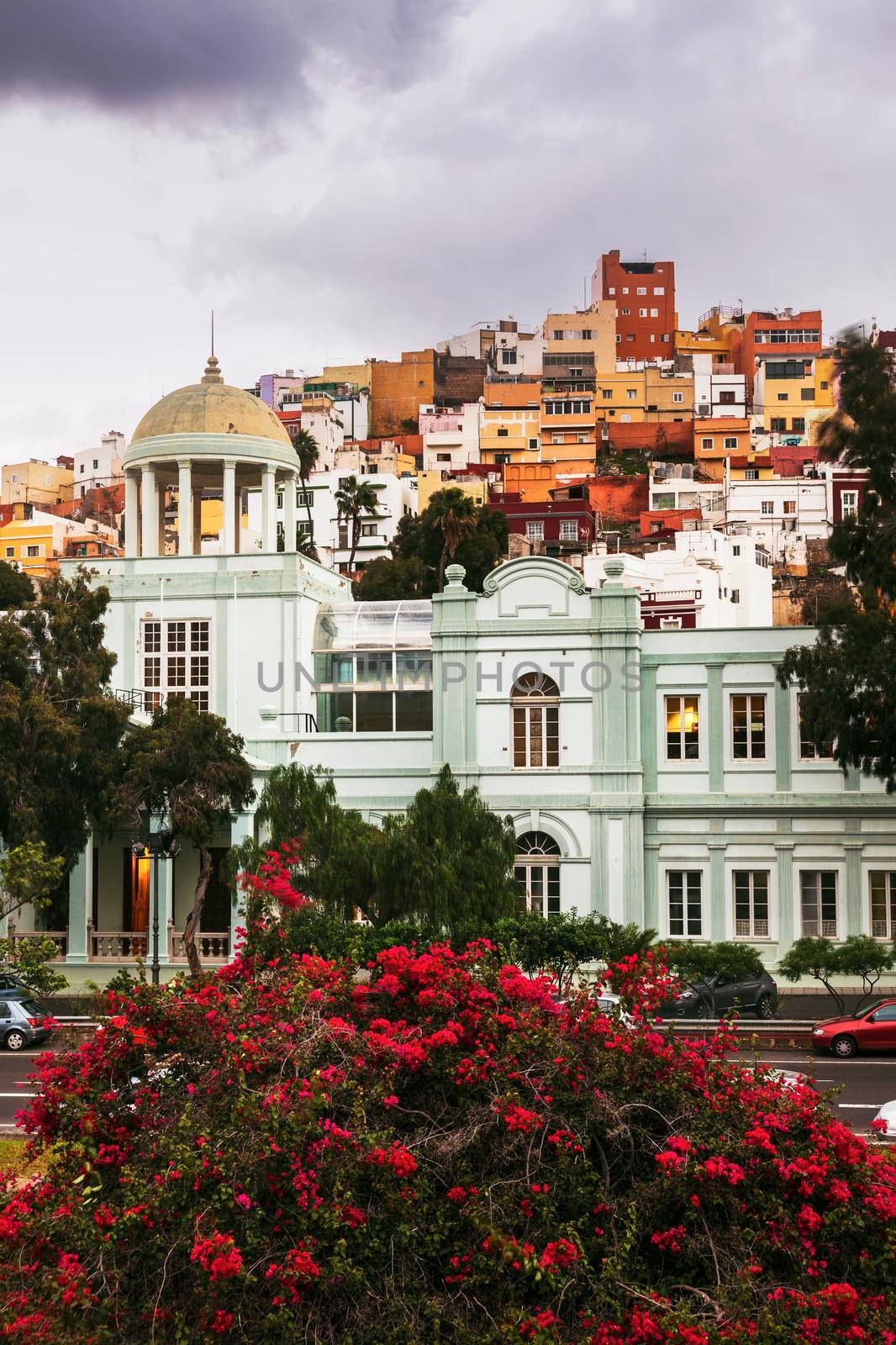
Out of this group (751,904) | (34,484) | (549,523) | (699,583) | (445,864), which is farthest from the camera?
(34,484)

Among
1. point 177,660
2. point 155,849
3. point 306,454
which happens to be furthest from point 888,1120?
point 306,454

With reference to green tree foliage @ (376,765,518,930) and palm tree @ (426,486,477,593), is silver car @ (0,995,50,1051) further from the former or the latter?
palm tree @ (426,486,477,593)

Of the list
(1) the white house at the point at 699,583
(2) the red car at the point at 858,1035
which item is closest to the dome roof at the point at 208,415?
(1) the white house at the point at 699,583

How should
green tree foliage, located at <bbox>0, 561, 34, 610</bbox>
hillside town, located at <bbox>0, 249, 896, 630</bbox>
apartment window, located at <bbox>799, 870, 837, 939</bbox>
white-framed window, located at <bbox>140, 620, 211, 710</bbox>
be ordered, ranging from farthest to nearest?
hillside town, located at <bbox>0, 249, 896, 630</bbox>, green tree foliage, located at <bbox>0, 561, 34, 610</bbox>, white-framed window, located at <bbox>140, 620, 211, 710</bbox>, apartment window, located at <bbox>799, 870, 837, 939</bbox>

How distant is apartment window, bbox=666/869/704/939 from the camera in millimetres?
37812

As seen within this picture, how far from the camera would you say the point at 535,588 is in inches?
1515

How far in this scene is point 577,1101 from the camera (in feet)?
45.1

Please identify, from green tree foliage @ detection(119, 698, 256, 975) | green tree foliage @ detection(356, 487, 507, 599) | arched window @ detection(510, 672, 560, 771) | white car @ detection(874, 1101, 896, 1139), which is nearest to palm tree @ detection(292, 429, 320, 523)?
green tree foliage @ detection(356, 487, 507, 599)

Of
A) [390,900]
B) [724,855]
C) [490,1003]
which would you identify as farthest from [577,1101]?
[724,855]

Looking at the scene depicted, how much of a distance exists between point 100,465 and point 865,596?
105 meters

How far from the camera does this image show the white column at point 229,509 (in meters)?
43.7

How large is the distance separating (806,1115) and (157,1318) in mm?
5386

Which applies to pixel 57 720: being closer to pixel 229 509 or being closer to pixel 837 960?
pixel 229 509

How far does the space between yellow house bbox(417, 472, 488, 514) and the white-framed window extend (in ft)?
194
